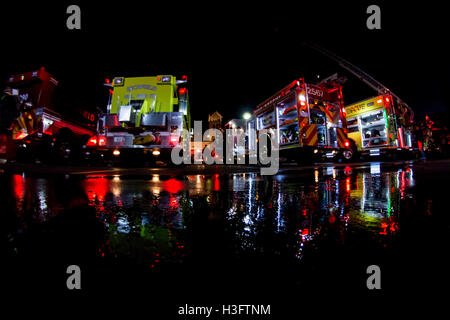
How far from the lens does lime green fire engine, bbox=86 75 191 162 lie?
6613 mm

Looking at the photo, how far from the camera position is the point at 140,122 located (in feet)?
21.9

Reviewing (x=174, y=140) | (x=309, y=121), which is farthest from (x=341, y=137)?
(x=174, y=140)

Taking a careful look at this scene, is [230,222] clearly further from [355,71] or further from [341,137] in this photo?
[355,71]

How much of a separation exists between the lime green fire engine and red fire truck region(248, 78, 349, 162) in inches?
162

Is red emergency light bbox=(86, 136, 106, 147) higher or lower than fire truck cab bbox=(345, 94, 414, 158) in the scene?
lower

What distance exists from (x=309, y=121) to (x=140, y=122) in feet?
19.6

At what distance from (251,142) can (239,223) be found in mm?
9959

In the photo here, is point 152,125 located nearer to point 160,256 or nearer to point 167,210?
point 167,210

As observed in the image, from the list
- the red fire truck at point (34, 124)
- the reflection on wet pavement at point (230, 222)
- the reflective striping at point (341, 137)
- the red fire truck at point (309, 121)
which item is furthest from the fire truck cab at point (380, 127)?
the red fire truck at point (34, 124)

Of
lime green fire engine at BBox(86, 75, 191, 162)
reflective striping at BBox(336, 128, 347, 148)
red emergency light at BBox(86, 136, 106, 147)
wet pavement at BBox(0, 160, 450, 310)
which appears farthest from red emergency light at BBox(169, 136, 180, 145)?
reflective striping at BBox(336, 128, 347, 148)

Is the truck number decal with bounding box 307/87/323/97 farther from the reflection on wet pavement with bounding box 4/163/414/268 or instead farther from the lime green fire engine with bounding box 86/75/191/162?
the reflection on wet pavement with bounding box 4/163/414/268

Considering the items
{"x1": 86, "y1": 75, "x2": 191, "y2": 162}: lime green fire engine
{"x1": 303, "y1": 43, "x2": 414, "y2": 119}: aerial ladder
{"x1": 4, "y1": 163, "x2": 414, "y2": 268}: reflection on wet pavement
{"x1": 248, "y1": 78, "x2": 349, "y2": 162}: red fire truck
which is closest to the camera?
{"x1": 4, "y1": 163, "x2": 414, "y2": 268}: reflection on wet pavement

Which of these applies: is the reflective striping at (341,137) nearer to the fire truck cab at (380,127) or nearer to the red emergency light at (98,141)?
the fire truck cab at (380,127)

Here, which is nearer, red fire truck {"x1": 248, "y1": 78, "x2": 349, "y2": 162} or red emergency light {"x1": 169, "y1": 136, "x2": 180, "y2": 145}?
red emergency light {"x1": 169, "y1": 136, "x2": 180, "y2": 145}
